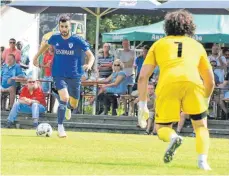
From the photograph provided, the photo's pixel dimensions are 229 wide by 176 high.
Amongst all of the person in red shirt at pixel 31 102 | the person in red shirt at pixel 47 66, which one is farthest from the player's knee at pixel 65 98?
the person in red shirt at pixel 47 66

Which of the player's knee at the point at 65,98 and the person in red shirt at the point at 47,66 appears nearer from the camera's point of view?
the player's knee at the point at 65,98

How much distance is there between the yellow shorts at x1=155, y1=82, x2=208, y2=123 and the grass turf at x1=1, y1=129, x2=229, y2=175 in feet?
2.34

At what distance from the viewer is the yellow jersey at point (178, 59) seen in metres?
10.9

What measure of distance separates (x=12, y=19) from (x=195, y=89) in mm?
24111

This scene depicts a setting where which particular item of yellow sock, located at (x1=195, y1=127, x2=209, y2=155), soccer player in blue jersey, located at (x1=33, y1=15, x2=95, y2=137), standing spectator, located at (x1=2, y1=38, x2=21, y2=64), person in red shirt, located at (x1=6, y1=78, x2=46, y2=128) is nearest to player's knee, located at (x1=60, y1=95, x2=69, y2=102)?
soccer player in blue jersey, located at (x1=33, y1=15, x2=95, y2=137)

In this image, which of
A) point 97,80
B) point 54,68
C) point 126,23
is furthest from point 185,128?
point 126,23

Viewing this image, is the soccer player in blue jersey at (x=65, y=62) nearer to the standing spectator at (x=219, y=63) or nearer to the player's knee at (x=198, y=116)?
the standing spectator at (x=219, y=63)

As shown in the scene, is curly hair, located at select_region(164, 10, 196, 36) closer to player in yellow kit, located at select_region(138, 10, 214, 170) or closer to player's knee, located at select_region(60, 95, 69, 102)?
player in yellow kit, located at select_region(138, 10, 214, 170)

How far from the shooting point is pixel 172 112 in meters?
10.9

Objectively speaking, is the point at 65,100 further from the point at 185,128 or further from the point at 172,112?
the point at 172,112

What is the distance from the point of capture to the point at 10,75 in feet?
74.3

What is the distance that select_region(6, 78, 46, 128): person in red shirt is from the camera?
21203 mm

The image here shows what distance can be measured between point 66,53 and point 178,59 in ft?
20.3

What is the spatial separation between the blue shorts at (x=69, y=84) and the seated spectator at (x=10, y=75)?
573 cm
